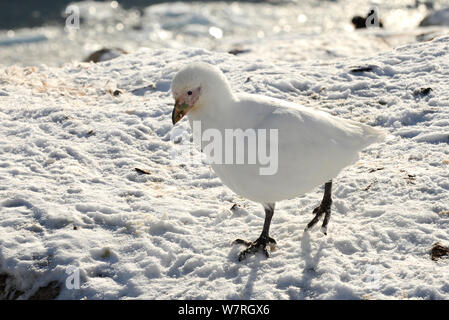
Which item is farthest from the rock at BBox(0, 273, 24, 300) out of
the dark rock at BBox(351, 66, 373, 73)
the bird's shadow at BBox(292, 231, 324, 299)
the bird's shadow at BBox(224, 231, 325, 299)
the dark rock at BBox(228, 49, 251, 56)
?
the dark rock at BBox(228, 49, 251, 56)

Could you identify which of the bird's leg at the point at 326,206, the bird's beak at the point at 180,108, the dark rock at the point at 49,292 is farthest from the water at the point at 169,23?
the dark rock at the point at 49,292

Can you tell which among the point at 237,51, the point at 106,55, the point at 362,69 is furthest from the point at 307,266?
the point at 106,55

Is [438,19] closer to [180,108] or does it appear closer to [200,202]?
[200,202]

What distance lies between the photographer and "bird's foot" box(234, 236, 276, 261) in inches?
168

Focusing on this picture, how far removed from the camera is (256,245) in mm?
4316

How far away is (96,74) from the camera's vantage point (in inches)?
310

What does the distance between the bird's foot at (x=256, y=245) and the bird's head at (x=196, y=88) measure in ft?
3.66

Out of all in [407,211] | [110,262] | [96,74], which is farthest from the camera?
[96,74]

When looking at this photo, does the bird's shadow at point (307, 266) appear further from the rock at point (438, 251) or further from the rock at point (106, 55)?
the rock at point (106, 55)

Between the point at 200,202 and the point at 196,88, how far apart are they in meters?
A: 1.44

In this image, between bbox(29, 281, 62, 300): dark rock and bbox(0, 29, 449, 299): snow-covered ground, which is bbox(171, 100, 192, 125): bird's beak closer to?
bbox(0, 29, 449, 299): snow-covered ground
